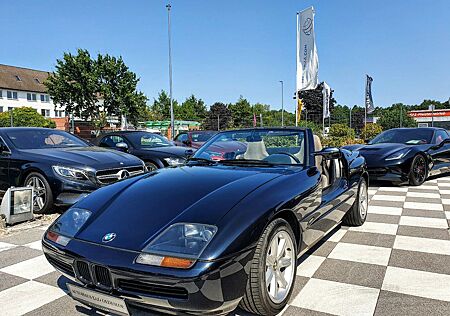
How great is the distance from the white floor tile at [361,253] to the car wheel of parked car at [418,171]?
4.20m

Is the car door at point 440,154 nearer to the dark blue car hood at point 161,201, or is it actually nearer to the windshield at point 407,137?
the windshield at point 407,137

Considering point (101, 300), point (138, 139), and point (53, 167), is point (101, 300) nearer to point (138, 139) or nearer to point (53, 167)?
point (53, 167)

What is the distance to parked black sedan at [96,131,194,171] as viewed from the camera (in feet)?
23.4

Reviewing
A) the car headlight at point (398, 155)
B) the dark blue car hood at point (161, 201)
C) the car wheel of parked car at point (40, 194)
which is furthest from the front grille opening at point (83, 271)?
the car headlight at point (398, 155)

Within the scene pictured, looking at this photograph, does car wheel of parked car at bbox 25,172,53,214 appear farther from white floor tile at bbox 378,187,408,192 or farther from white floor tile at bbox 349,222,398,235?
white floor tile at bbox 378,187,408,192

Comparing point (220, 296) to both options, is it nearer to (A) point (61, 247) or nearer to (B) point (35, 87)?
(A) point (61, 247)

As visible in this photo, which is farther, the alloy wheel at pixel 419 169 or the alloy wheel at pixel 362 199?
the alloy wheel at pixel 419 169

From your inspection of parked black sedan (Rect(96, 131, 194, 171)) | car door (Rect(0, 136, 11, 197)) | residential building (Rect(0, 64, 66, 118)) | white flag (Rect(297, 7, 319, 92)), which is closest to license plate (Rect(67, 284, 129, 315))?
car door (Rect(0, 136, 11, 197))

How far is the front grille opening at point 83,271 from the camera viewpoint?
75.5 inches

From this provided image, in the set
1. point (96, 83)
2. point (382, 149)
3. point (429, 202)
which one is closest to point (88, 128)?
point (96, 83)

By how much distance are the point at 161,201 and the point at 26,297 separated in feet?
4.35

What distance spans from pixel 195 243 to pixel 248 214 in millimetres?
361

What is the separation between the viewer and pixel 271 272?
7.15 ft

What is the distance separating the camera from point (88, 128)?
22391mm
